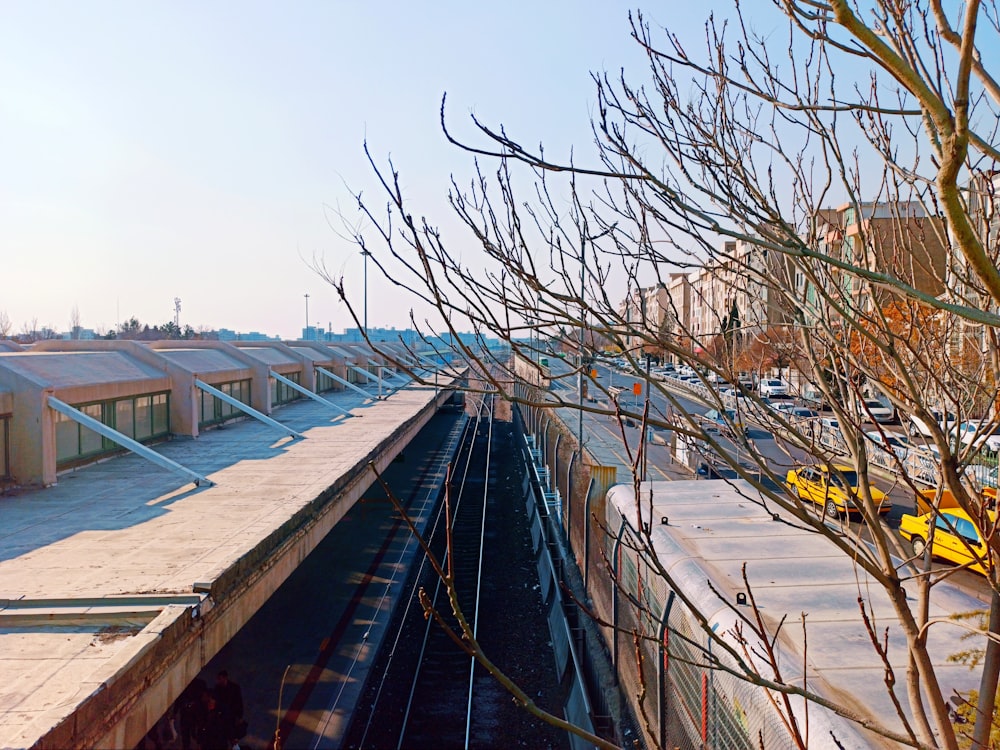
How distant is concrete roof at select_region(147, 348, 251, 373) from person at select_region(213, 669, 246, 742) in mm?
13116

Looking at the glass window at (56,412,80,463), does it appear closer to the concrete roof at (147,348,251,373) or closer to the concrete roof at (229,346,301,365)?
the concrete roof at (147,348,251,373)

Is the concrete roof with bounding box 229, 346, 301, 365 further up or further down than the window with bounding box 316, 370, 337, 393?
further up

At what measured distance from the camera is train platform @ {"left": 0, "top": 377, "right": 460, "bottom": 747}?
6.09 meters

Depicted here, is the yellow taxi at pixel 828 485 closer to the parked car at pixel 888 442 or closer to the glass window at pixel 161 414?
the parked car at pixel 888 442

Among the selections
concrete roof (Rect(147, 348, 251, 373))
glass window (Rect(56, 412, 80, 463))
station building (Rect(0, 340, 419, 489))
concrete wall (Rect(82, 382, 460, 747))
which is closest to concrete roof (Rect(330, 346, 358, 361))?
station building (Rect(0, 340, 419, 489))

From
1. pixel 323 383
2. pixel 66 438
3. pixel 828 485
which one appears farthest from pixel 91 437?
pixel 323 383

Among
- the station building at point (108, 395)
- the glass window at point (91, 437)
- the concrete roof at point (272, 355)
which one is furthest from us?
the concrete roof at point (272, 355)

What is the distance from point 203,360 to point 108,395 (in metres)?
7.35

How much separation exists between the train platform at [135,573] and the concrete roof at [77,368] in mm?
2062

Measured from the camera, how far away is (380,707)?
1088 centimetres

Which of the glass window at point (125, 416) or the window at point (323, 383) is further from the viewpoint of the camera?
the window at point (323, 383)

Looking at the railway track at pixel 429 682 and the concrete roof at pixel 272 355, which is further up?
the concrete roof at pixel 272 355

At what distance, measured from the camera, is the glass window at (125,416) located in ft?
59.7

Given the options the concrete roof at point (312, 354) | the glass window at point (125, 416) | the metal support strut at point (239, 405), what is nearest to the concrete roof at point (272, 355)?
the concrete roof at point (312, 354)
